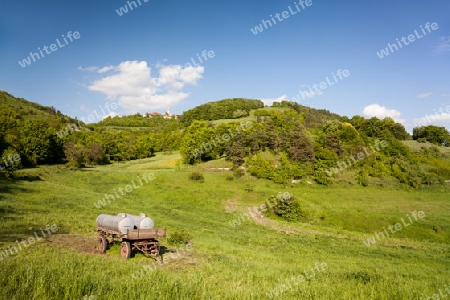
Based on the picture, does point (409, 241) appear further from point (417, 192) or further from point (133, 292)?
point (133, 292)

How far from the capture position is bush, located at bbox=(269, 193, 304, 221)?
4025 centimetres

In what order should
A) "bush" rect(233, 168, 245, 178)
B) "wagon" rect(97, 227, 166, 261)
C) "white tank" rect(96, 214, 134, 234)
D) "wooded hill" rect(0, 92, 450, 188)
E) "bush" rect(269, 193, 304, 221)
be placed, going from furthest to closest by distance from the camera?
"wooded hill" rect(0, 92, 450, 188) < "bush" rect(233, 168, 245, 178) < "bush" rect(269, 193, 304, 221) < "white tank" rect(96, 214, 134, 234) < "wagon" rect(97, 227, 166, 261)

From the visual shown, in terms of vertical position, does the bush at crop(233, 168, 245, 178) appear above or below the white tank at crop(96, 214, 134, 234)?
below

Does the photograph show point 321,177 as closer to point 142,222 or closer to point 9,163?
point 142,222

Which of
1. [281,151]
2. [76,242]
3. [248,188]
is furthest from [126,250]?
[281,151]

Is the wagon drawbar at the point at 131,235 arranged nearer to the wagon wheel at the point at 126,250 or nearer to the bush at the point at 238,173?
the wagon wheel at the point at 126,250

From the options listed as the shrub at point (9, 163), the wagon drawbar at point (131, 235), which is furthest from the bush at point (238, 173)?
the wagon drawbar at point (131, 235)

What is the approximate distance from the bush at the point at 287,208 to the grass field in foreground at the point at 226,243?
4.73ft

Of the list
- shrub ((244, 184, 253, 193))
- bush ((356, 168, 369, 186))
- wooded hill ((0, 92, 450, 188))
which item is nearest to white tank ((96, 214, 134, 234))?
shrub ((244, 184, 253, 193))

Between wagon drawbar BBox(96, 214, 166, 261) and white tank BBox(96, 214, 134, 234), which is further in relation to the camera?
white tank BBox(96, 214, 134, 234)

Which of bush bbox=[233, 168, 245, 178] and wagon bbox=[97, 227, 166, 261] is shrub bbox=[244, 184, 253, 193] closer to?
bush bbox=[233, 168, 245, 178]

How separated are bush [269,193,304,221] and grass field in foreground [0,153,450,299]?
1443 millimetres

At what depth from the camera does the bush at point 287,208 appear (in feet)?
132

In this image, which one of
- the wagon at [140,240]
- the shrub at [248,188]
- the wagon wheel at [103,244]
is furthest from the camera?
the shrub at [248,188]
